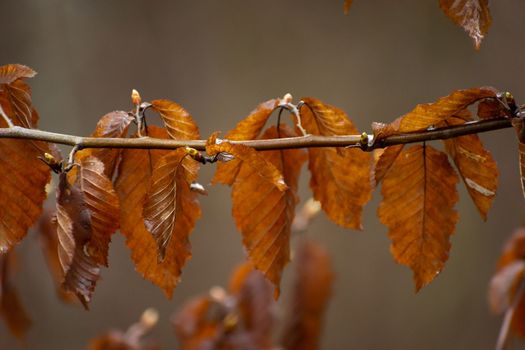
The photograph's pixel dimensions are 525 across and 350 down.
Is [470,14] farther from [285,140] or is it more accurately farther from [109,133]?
[109,133]

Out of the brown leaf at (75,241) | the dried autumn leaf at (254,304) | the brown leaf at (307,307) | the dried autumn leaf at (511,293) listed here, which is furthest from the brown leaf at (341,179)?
the brown leaf at (307,307)

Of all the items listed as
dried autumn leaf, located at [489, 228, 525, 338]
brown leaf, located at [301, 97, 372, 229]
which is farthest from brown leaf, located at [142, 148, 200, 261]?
dried autumn leaf, located at [489, 228, 525, 338]

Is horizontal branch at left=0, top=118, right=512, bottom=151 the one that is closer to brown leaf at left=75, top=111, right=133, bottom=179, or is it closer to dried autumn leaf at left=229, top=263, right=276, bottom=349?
brown leaf at left=75, top=111, right=133, bottom=179

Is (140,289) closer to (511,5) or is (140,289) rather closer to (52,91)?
(52,91)

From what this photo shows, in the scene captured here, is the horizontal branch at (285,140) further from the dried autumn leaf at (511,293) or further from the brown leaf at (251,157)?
the dried autumn leaf at (511,293)

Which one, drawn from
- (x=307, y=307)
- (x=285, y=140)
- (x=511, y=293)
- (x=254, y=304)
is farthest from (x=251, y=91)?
(x=285, y=140)

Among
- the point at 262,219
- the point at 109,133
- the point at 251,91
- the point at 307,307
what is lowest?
the point at 307,307
